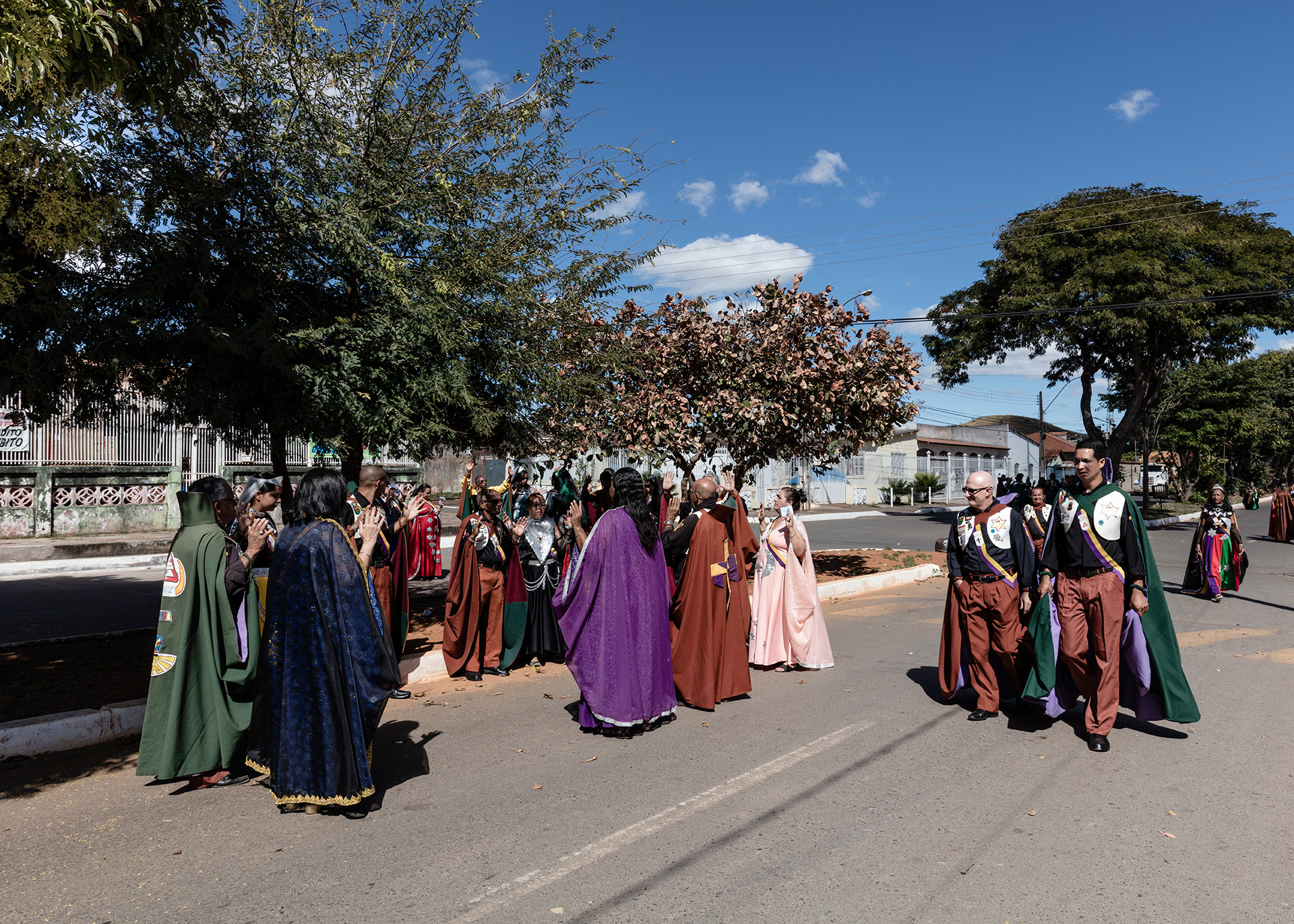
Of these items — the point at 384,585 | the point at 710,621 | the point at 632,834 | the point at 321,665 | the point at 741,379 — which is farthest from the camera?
the point at 741,379

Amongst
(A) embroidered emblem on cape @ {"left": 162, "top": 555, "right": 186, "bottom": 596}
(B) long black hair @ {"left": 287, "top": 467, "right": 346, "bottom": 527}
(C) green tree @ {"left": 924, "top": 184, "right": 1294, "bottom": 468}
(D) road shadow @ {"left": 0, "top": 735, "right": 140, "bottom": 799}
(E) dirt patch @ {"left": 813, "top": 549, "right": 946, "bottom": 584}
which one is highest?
(C) green tree @ {"left": 924, "top": 184, "right": 1294, "bottom": 468}

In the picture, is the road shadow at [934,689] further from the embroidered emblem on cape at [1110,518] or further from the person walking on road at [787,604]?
the embroidered emblem on cape at [1110,518]

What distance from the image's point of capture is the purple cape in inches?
222

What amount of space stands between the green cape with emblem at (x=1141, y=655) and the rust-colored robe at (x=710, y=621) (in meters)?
2.15

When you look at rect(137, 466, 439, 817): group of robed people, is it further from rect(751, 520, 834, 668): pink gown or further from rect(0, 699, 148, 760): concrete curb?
rect(751, 520, 834, 668): pink gown

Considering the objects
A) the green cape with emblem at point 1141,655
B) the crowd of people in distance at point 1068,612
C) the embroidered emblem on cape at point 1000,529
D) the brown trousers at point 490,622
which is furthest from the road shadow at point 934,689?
the brown trousers at point 490,622

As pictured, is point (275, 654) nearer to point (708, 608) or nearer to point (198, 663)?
point (198, 663)

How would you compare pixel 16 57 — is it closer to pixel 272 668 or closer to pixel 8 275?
→ pixel 8 275

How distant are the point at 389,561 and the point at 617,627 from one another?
2.19 m

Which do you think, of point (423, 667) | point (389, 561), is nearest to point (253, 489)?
point (389, 561)

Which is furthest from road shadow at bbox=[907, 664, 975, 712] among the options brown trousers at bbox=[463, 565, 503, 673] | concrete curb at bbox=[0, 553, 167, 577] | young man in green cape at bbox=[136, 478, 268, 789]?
concrete curb at bbox=[0, 553, 167, 577]

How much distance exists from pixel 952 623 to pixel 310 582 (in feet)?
14.9

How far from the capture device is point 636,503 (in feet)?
19.4

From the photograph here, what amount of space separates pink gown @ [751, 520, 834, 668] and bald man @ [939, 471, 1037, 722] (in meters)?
1.72
